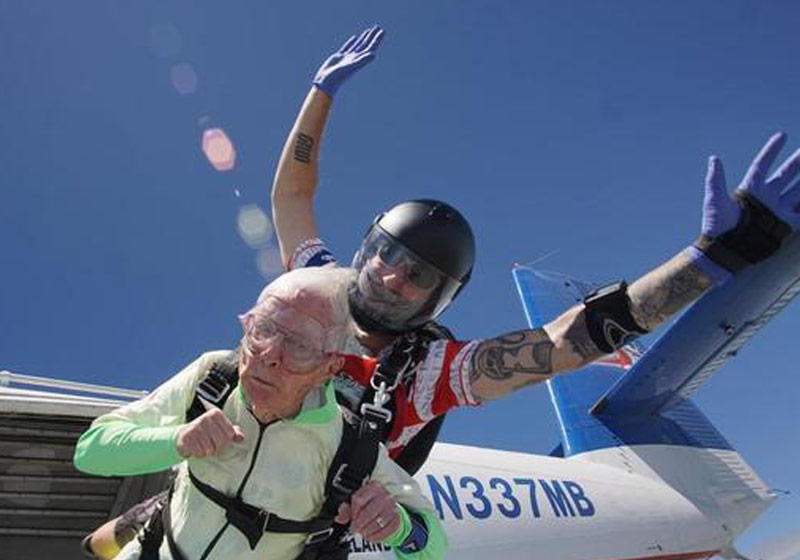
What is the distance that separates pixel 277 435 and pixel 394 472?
43 centimetres

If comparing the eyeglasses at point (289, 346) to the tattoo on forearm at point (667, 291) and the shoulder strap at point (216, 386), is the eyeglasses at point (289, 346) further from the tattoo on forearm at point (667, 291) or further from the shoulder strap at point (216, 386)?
the tattoo on forearm at point (667, 291)

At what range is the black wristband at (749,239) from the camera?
2596mm

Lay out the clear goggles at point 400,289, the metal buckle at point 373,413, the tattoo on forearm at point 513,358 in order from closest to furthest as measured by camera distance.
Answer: the metal buckle at point 373,413
the tattoo on forearm at point 513,358
the clear goggles at point 400,289

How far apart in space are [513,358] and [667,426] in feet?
24.9

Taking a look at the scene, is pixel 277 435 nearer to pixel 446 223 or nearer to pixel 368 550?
pixel 446 223

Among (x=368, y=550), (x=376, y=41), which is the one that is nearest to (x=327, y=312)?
(x=368, y=550)

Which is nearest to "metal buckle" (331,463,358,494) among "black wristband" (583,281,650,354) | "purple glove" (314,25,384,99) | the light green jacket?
the light green jacket

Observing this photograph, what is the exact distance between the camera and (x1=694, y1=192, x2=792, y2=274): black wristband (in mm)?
2596

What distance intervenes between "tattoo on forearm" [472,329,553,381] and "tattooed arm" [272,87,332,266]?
4.67 ft

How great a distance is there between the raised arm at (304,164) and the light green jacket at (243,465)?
184 cm

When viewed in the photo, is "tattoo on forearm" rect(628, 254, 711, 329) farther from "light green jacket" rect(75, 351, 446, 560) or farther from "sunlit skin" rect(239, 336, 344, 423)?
"sunlit skin" rect(239, 336, 344, 423)

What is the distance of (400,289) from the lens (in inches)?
116

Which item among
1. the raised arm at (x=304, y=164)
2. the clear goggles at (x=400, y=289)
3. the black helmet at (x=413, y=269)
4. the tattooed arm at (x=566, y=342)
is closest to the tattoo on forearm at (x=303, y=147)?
the raised arm at (x=304, y=164)

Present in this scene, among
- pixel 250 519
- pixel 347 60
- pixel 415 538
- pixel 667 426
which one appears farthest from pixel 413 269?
pixel 667 426
